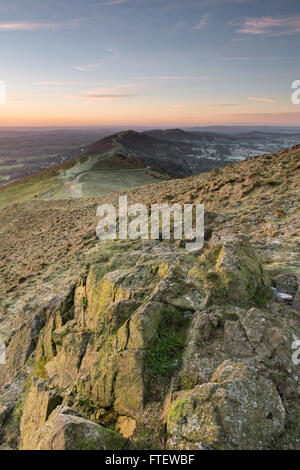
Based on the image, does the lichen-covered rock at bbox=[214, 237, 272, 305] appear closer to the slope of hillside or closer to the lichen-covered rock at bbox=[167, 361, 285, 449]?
the slope of hillside

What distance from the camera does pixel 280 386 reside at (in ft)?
17.1

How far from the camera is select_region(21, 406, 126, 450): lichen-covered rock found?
4508mm

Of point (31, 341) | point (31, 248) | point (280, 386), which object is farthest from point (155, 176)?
point (280, 386)

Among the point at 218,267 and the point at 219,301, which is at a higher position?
the point at 218,267

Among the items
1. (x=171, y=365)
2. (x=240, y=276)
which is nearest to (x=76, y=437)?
(x=171, y=365)

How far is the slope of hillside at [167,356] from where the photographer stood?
15.3 feet

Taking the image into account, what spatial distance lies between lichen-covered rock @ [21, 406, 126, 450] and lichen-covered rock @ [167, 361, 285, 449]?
3.43 feet

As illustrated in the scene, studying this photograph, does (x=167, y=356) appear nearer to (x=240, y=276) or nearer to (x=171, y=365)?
(x=171, y=365)

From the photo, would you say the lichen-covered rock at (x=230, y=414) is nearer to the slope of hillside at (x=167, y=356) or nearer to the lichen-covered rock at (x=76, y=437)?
the slope of hillside at (x=167, y=356)

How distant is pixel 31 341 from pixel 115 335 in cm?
602

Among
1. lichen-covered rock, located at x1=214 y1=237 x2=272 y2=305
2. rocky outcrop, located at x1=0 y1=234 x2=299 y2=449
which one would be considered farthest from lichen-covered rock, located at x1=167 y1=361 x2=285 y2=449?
lichen-covered rock, located at x1=214 y1=237 x2=272 y2=305

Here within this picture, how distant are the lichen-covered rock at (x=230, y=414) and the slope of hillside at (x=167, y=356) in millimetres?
17

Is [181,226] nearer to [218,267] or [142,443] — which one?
[218,267]

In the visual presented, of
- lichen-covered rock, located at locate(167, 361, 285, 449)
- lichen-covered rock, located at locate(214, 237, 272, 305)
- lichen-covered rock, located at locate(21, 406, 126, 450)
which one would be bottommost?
lichen-covered rock, located at locate(21, 406, 126, 450)
